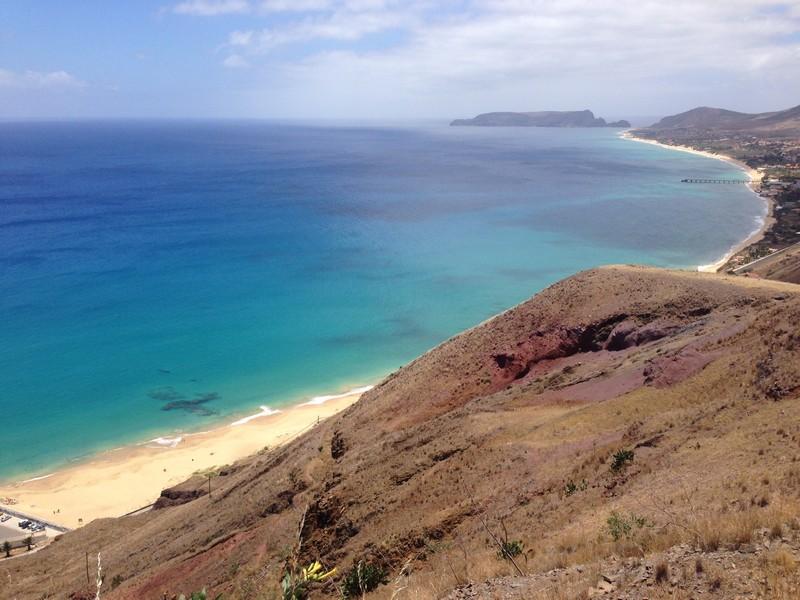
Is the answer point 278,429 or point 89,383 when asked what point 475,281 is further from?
point 89,383

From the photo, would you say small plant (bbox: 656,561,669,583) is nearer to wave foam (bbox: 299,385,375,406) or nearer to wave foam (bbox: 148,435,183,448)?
wave foam (bbox: 148,435,183,448)

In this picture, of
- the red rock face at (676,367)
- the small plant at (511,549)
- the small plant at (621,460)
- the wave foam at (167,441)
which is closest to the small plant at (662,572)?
the small plant at (511,549)

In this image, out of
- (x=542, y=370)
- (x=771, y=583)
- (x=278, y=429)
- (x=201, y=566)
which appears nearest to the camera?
(x=771, y=583)

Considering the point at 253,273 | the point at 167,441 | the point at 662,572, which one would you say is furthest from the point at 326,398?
the point at 662,572

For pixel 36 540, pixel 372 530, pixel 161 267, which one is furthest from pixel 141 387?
pixel 372 530

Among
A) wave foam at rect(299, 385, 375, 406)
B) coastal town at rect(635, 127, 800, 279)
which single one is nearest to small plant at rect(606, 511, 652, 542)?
wave foam at rect(299, 385, 375, 406)
